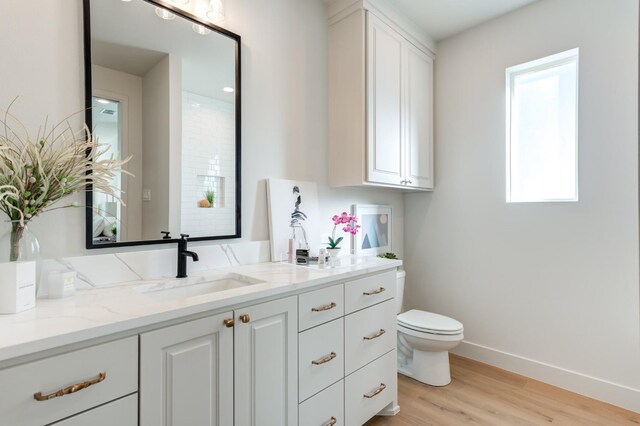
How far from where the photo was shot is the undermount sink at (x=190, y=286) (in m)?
1.34

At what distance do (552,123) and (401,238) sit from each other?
4.78 ft

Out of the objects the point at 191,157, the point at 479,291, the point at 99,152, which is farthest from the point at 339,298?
the point at 479,291

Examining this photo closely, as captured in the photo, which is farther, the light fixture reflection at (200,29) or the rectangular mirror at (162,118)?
the light fixture reflection at (200,29)

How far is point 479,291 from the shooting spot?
2617mm

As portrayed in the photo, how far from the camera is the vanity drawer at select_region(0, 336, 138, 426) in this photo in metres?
0.75

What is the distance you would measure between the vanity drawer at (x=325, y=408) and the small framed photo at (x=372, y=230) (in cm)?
111

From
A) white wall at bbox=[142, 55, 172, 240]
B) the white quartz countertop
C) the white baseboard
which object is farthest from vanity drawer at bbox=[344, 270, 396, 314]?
the white baseboard

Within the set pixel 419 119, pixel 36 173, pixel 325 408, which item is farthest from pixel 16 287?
pixel 419 119

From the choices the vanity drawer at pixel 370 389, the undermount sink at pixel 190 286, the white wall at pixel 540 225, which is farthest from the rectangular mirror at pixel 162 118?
the white wall at pixel 540 225

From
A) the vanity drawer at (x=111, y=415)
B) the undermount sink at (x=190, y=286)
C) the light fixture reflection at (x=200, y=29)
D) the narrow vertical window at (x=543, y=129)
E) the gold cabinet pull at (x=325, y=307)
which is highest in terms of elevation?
the light fixture reflection at (x=200, y=29)

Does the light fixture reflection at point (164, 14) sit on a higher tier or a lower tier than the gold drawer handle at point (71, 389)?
higher

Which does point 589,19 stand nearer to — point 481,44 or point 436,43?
point 481,44

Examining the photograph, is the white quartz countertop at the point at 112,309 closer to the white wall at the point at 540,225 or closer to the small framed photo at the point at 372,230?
the small framed photo at the point at 372,230

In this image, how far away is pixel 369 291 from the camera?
172cm
